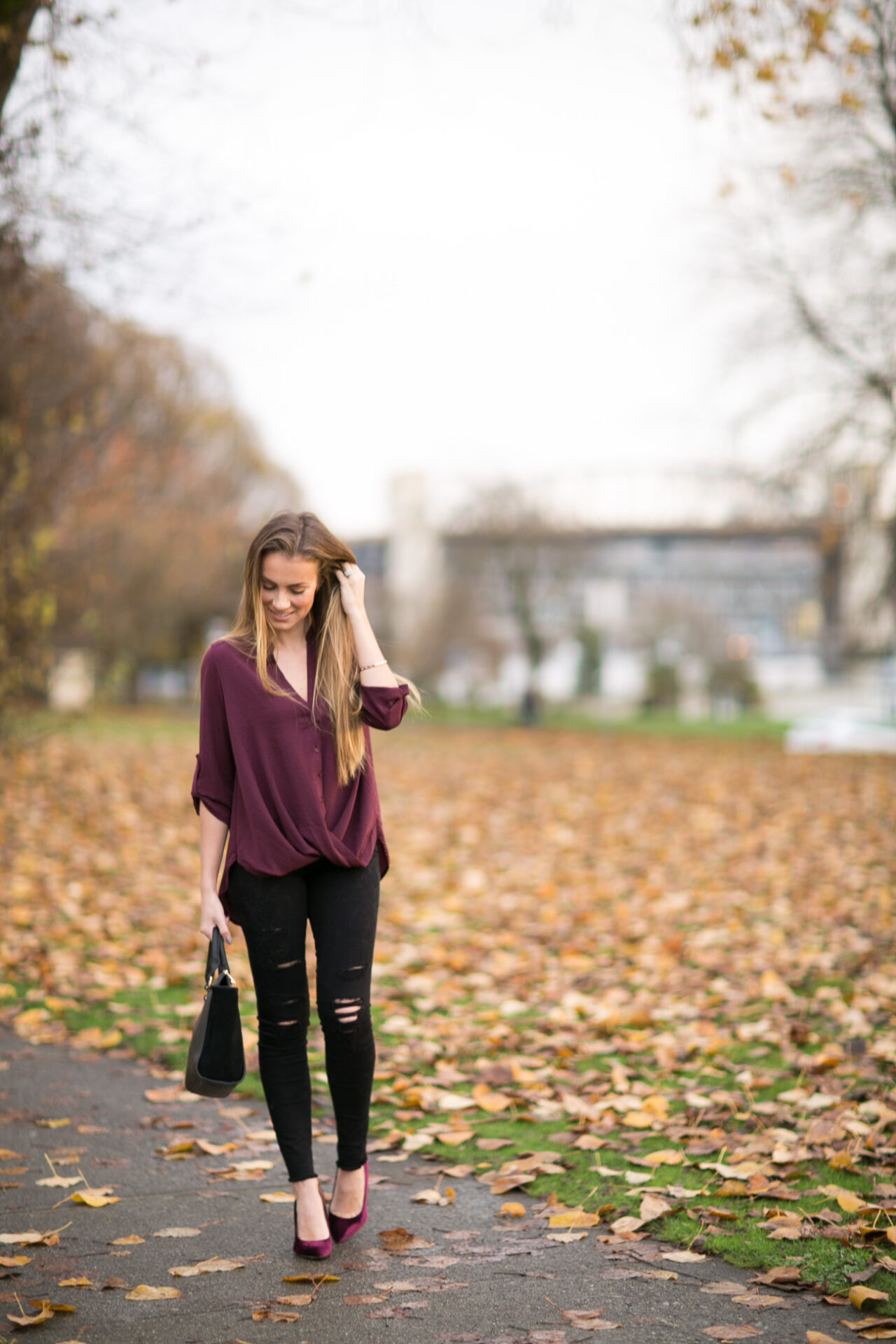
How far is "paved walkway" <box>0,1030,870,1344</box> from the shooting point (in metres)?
2.87

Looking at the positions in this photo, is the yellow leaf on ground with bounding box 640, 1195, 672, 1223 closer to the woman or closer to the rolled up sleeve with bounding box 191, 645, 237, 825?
the woman

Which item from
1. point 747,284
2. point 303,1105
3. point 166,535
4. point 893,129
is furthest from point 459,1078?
point 166,535

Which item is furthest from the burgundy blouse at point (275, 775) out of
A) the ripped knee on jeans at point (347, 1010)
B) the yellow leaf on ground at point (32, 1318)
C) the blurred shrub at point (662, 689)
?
the blurred shrub at point (662, 689)

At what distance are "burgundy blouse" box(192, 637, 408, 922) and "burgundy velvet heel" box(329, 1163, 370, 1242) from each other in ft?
3.09

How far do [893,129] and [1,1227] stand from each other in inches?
604

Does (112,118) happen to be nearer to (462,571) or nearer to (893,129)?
(893,129)

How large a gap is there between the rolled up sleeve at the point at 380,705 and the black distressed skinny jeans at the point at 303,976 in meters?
0.40

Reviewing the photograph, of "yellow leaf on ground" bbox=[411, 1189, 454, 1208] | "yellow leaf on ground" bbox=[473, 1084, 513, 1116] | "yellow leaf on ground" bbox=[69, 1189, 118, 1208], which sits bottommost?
"yellow leaf on ground" bbox=[473, 1084, 513, 1116]

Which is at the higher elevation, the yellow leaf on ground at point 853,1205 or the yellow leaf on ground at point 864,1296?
the yellow leaf on ground at point 864,1296

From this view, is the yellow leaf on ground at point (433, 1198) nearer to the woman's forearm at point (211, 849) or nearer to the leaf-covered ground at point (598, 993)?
the leaf-covered ground at point (598, 993)

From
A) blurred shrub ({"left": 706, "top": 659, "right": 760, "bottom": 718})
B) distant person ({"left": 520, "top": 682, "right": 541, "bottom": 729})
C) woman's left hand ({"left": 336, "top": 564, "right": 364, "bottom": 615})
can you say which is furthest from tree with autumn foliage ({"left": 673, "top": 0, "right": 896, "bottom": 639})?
blurred shrub ({"left": 706, "top": 659, "right": 760, "bottom": 718})

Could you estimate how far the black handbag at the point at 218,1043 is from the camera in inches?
123

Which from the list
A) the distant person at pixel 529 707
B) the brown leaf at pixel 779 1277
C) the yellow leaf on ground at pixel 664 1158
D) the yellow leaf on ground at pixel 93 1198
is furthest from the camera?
the distant person at pixel 529 707

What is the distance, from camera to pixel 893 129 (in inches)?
577
